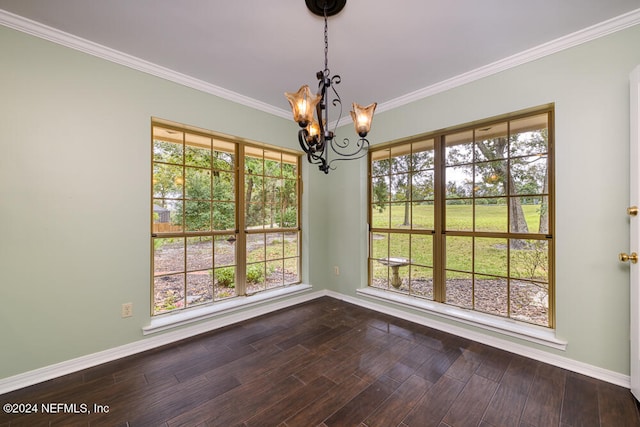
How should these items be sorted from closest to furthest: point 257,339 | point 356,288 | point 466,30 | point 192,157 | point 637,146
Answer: point 637,146
point 466,30
point 257,339
point 192,157
point 356,288

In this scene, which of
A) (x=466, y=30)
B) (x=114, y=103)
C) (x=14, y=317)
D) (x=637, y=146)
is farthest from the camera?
(x=114, y=103)

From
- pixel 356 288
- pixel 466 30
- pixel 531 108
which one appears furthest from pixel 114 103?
pixel 531 108

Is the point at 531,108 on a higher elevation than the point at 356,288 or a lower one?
higher

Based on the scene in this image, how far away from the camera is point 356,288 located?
352 cm

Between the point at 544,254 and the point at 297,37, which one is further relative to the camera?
the point at 544,254

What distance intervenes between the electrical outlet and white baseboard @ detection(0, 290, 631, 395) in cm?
27

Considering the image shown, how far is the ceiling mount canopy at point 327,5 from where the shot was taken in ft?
5.46

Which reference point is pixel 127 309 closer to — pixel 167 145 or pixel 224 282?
pixel 224 282

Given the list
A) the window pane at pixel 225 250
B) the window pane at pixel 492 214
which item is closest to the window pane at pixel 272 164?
the window pane at pixel 225 250

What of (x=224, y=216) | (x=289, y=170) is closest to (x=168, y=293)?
(x=224, y=216)

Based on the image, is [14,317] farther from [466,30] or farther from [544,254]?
[544,254]

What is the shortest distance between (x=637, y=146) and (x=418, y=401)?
7.13 ft

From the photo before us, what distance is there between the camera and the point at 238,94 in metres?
2.96

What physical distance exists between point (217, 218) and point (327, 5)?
88.9 inches
